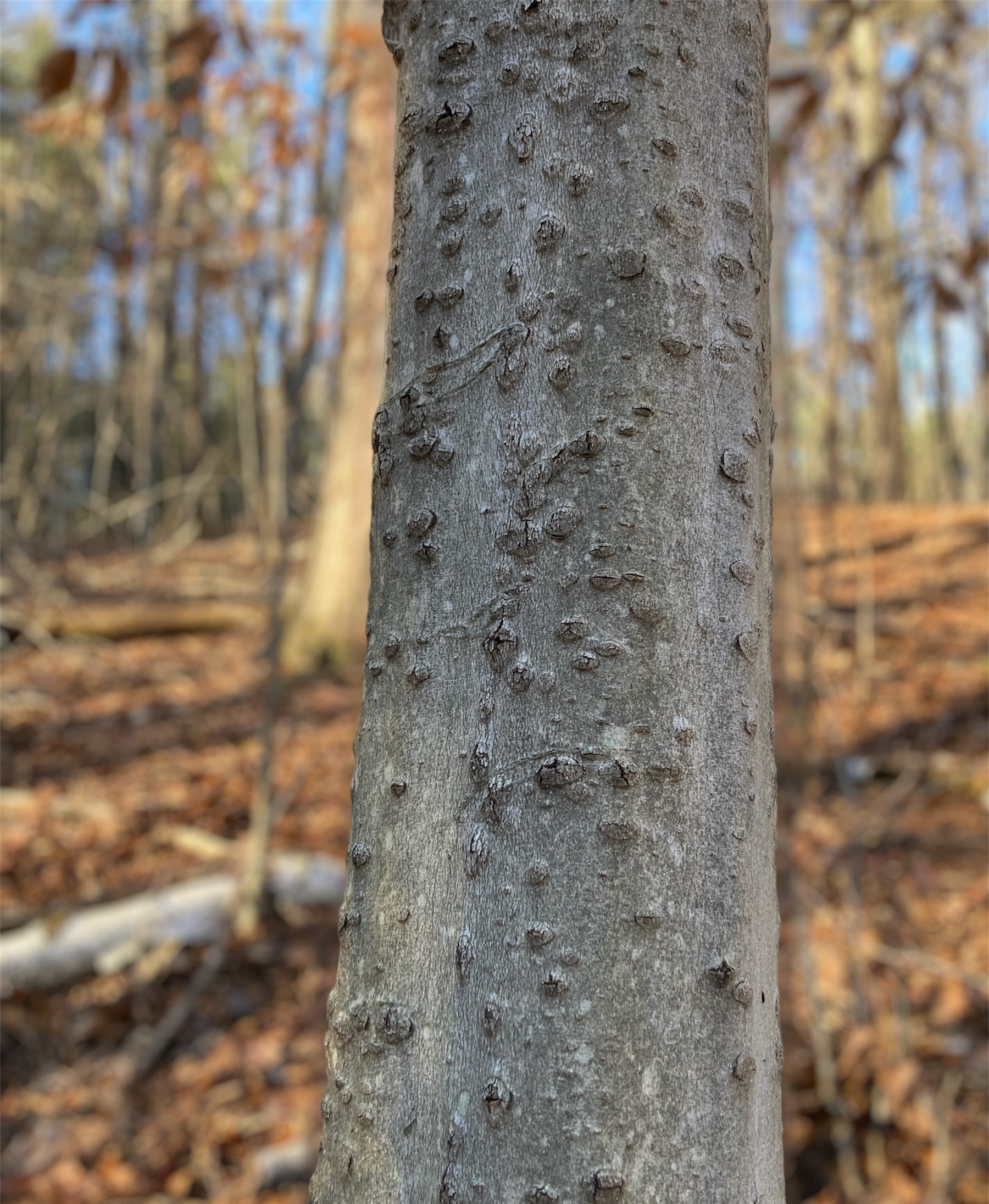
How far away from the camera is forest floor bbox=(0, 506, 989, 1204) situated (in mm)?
2584

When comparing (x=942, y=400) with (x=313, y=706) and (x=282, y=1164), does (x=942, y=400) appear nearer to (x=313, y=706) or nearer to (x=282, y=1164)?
(x=313, y=706)

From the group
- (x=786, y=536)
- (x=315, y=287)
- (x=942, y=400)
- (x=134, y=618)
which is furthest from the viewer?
(x=942, y=400)

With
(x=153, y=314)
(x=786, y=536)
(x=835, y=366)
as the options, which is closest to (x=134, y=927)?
(x=786, y=536)

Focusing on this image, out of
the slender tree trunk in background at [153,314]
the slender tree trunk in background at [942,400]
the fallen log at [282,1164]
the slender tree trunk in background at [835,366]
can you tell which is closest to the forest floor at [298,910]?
the fallen log at [282,1164]

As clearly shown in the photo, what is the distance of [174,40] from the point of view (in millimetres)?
2287

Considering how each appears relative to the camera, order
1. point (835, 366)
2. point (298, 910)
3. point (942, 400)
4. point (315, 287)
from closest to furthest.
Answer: point (835, 366)
point (315, 287)
point (298, 910)
point (942, 400)

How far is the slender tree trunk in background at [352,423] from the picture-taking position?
5.85 m

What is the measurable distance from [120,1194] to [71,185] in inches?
609

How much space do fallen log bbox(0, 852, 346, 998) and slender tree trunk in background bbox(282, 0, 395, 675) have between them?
2577 millimetres

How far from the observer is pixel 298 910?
12.0 feet

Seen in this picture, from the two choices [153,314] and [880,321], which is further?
[153,314]

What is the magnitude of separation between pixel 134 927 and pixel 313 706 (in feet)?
7.85

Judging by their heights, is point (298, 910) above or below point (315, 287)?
below

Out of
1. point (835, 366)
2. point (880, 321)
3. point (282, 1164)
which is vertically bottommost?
point (282, 1164)
